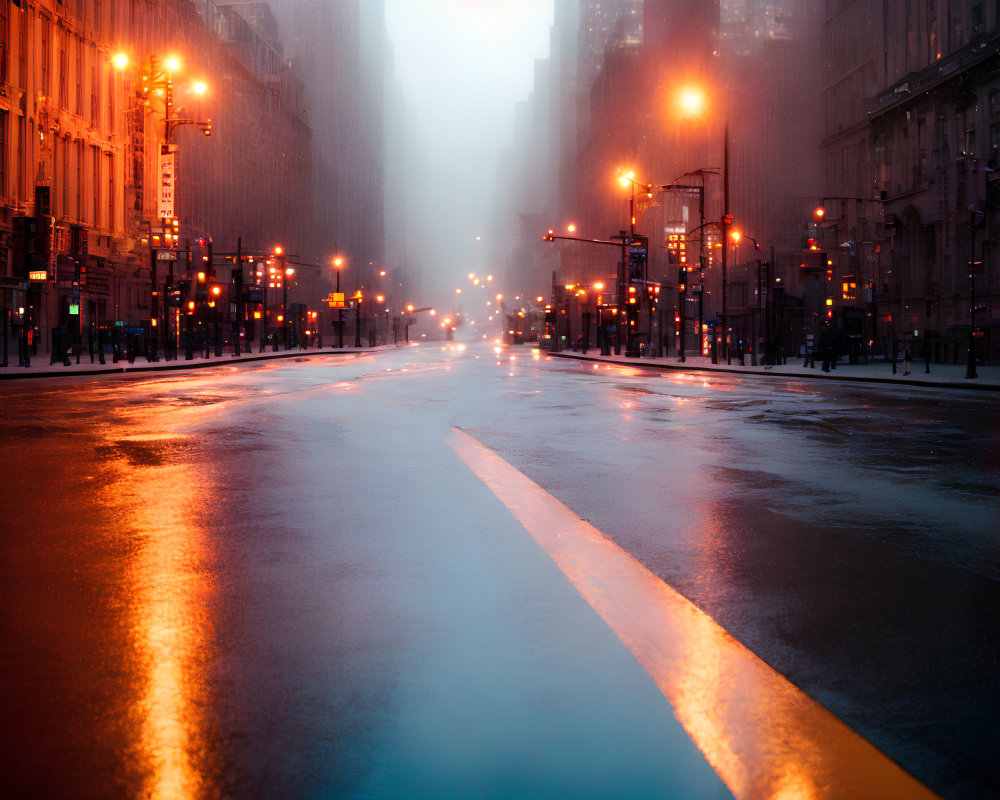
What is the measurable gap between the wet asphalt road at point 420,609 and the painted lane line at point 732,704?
0.41 feet

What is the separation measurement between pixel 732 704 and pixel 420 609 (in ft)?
6.30

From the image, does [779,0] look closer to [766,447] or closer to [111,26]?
[111,26]

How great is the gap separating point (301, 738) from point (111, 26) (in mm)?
68725

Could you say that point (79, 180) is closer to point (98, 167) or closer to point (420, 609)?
point (98, 167)

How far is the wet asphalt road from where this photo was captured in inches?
128

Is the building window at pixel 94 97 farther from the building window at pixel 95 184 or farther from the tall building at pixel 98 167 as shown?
the building window at pixel 95 184

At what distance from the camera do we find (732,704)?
3.72 meters

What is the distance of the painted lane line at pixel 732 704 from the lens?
121 inches

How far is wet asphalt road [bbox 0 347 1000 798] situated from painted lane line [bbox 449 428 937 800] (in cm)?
13

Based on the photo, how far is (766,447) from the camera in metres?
12.7

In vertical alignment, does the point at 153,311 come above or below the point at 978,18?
below

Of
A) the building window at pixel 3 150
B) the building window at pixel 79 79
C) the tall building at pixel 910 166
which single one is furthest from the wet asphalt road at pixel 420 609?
the building window at pixel 79 79

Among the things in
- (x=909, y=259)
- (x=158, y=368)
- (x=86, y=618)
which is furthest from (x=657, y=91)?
(x=86, y=618)

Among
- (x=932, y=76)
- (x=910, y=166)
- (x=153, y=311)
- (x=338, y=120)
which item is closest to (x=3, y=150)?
(x=153, y=311)
